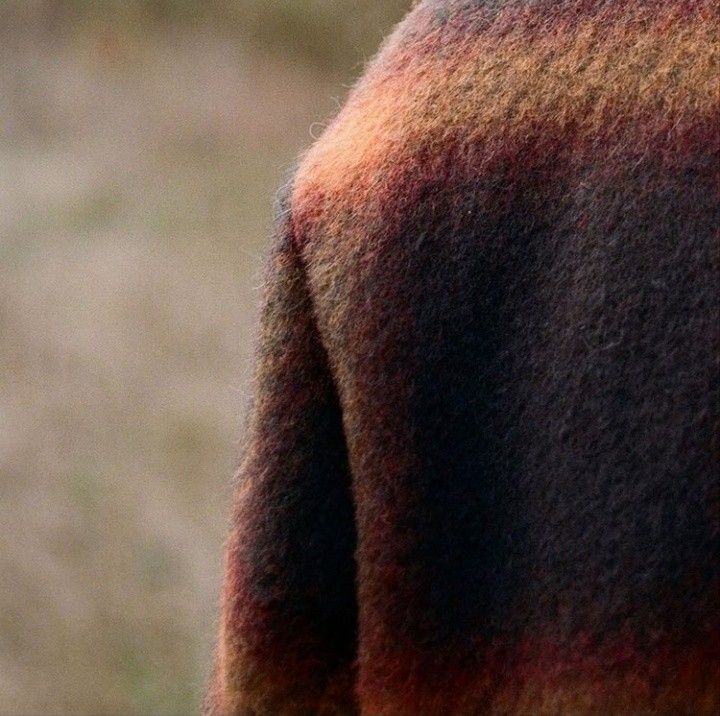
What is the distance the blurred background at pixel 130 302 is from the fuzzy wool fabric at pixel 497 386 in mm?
1508

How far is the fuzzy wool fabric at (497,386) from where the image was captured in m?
0.50

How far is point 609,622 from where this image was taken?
20.0 inches

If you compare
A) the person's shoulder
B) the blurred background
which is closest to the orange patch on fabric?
the person's shoulder

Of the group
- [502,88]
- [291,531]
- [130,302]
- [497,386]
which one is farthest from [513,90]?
[130,302]

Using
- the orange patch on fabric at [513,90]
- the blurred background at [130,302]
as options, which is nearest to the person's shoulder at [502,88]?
the orange patch on fabric at [513,90]

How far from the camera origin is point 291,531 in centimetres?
63

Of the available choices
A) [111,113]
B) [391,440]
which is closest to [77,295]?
[111,113]

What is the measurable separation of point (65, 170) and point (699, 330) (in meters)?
2.13

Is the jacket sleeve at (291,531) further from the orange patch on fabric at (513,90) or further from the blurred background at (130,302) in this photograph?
the blurred background at (130,302)

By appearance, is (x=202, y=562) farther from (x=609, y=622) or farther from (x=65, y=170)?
(x=609, y=622)

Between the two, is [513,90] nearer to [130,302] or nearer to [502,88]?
[502,88]

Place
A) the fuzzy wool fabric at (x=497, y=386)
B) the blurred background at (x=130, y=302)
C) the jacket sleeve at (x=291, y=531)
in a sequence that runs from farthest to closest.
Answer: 1. the blurred background at (x=130, y=302)
2. the jacket sleeve at (x=291, y=531)
3. the fuzzy wool fabric at (x=497, y=386)

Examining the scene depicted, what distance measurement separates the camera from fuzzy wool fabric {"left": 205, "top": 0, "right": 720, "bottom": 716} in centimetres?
50

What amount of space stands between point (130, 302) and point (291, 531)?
189cm
